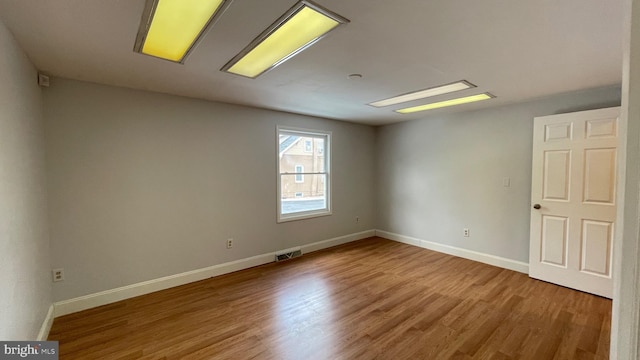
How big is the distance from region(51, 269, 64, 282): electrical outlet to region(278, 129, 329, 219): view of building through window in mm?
2497

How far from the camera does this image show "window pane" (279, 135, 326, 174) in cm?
427

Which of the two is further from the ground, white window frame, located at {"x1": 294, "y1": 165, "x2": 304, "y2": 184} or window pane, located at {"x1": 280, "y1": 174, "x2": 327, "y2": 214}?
white window frame, located at {"x1": 294, "y1": 165, "x2": 304, "y2": 184}

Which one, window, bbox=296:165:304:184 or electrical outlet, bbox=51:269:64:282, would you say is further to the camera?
window, bbox=296:165:304:184

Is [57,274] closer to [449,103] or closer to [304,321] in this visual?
[304,321]

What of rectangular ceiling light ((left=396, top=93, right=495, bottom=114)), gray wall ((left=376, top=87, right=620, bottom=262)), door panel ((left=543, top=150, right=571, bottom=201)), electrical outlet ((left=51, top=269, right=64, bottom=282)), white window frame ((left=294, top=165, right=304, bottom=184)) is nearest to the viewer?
electrical outlet ((left=51, top=269, right=64, bottom=282))

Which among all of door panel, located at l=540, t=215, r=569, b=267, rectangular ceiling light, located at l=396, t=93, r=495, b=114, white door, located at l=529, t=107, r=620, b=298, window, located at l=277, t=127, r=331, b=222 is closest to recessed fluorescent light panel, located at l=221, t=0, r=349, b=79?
window, located at l=277, t=127, r=331, b=222

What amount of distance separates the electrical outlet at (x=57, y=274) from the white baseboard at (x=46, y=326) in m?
0.23

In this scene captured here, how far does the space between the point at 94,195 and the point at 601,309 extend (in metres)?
5.27

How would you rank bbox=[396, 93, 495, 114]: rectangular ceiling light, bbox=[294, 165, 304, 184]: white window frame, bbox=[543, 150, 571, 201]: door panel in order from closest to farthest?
1. bbox=[543, 150, 571, 201]: door panel
2. bbox=[396, 93, 495, 114]: rectangular ceiling light
3. bbox=[294, 165, 304, 184]: white window frame

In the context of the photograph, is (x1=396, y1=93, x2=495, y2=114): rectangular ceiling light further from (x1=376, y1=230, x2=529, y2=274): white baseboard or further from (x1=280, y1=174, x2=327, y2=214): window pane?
(x1=376, y1=230, x2=529, y2=274): white baseboard

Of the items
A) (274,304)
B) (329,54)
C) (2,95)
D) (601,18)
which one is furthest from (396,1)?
(274,304)

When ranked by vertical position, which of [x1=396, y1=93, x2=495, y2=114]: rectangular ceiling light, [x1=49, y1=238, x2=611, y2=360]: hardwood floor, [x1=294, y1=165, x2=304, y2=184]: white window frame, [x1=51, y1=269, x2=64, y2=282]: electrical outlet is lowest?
[x1=49, y1=238, x2=611, y2=360]: hardwood floor

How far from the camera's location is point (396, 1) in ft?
4.74

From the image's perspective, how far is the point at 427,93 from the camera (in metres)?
3.17
